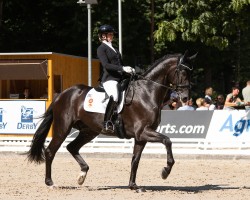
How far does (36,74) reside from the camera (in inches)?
1156

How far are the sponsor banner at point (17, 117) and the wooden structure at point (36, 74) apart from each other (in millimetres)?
611

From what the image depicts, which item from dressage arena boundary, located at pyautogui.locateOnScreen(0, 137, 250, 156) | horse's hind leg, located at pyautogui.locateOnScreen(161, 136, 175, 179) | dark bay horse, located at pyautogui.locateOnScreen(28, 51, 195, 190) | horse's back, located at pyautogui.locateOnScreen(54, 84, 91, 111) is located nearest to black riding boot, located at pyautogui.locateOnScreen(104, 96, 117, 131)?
dark bay horse, located at pyautogui.locateOnScreen(28, 51, 195, 190)

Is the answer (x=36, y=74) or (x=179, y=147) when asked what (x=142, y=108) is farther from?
(x=36, y=74)

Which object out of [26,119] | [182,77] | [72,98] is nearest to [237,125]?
[26,119]

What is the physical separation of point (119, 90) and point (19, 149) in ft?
36.1

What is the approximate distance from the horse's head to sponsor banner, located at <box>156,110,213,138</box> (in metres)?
9.16

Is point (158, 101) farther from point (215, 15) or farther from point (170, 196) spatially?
point (215, 15)

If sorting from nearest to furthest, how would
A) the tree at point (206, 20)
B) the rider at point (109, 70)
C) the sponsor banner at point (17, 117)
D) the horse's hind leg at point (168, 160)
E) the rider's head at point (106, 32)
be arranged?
1. the horse's hind leg at point (168, 160)
2. the rider at point (109, 70)
3. the rider's head at point (106, 32)
4. the sponsor banner at point (17, 117)
5. the tree at point (206, 20)

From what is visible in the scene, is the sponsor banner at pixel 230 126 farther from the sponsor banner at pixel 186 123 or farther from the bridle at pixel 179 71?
the bridle at pixel 179 71

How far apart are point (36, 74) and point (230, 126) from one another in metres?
8.73

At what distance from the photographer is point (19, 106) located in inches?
1086

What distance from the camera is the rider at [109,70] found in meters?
14.7

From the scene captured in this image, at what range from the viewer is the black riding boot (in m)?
14.8

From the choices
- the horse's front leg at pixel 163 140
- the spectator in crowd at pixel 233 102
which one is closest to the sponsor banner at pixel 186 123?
the spectator in crowd at pixel 233 102
